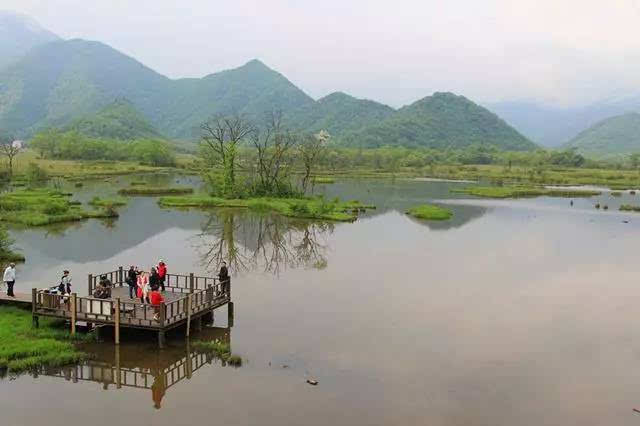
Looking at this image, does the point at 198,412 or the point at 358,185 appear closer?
the point at 198,412

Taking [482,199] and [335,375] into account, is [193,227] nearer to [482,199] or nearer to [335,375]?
[335,375]

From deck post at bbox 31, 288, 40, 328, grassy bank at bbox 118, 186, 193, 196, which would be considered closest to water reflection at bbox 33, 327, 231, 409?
deck post at bbox 31, 288, 40, 328

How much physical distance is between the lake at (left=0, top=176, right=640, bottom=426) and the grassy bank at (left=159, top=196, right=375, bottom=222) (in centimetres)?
1231

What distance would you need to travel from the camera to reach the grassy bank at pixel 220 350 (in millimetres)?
24041

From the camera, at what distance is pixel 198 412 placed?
65.8ft

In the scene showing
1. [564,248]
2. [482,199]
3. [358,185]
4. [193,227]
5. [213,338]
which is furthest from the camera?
[358,185]

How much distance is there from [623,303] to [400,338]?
1563 centimetres

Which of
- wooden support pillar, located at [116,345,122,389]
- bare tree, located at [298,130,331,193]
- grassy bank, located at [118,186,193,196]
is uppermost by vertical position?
bare tree, located at [298,130,331,193]

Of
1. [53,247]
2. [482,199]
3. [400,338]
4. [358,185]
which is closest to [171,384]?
[400,338]

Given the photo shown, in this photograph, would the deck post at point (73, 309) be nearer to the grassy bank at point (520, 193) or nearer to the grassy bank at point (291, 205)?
the grassy bank at point (291, 205)

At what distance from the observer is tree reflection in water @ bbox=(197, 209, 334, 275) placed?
4391cm

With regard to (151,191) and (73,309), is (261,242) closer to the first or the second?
(73,309)

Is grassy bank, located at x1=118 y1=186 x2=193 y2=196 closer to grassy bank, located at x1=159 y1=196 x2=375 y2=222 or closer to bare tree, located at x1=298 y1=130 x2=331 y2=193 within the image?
grassy bank, located at x1=159 y1=196 x2=375 y2=222

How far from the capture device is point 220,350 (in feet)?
81.6
